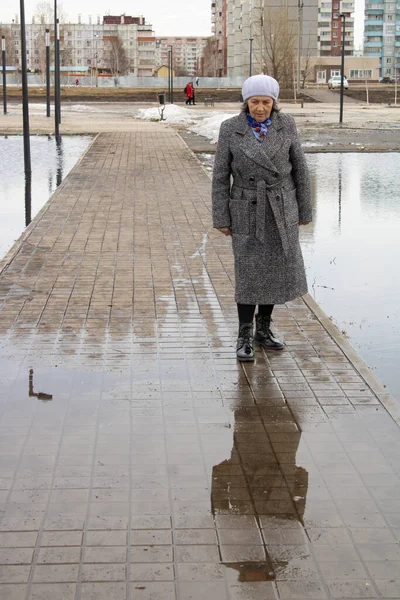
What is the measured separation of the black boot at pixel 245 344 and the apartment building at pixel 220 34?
131 meters

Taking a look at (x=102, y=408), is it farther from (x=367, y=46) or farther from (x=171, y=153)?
(x=367, y=46)

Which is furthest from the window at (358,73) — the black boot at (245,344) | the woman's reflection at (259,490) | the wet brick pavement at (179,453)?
the woman's reflection at (259,490)

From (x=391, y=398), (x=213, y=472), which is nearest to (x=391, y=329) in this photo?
(x=391, y=398)

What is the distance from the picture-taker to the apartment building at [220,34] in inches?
5615

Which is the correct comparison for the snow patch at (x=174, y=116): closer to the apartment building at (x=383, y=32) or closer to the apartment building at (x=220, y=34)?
the apartment building at (x=220, y=34)

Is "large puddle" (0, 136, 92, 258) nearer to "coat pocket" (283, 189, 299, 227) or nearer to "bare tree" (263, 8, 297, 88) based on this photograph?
"coat pocket" (283, 189, 299, 227)

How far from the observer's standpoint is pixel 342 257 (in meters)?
10.5

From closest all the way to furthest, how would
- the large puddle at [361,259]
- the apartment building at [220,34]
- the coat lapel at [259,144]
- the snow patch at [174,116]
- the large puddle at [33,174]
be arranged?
1. the coat lapel at [259,144]
2. the large puddle at [361,259]
3. the large puddle at [33,174]
4. the snow patch at [174,116]
5. the apartment building at [220,34]

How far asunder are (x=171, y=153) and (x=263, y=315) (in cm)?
1581

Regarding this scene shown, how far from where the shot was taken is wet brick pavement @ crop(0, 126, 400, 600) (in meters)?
3.62

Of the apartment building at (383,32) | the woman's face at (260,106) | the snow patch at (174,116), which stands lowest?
the snow patch at (174,116)

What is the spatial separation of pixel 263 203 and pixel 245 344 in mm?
919

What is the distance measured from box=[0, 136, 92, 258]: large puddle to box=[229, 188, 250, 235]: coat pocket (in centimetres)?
475

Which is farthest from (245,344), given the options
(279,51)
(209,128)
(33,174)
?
(279,51)
